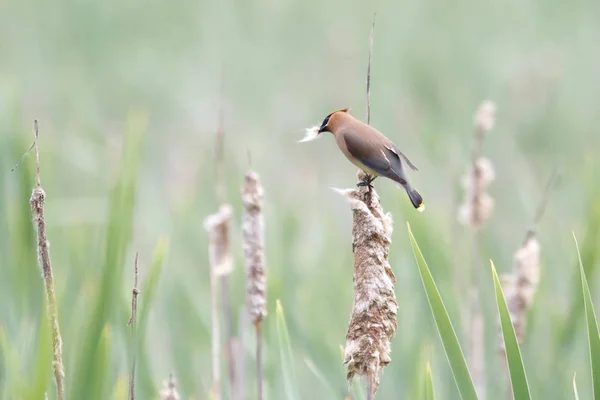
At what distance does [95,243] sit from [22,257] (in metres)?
0.68

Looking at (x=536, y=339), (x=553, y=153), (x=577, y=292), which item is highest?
(x=553, y=153)

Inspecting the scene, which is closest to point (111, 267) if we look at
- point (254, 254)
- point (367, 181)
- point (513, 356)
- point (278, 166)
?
point (254, 254)

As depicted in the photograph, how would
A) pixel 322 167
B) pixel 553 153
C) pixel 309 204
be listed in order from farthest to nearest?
pixel 322 167 → pixel 553 153 → pixel 309 204

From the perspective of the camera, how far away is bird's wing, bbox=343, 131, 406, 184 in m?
0.88

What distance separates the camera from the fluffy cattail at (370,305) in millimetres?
769

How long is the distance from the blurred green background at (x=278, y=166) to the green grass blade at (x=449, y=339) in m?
0.14

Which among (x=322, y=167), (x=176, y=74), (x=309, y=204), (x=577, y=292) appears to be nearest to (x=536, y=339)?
(x=577, y=292)

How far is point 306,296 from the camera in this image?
196 centimetres

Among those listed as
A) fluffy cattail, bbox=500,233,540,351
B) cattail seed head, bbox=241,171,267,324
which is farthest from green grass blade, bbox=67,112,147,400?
Result: fluffy cattail, bbox=500,233,540,351

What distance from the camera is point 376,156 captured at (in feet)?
2.90

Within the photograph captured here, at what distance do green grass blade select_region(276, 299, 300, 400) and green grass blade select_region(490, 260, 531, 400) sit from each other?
24 cm

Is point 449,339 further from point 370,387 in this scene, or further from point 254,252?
point 254,252

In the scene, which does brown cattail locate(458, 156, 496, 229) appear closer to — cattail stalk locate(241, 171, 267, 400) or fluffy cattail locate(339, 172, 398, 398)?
cattail stalk locate(241, 171, 267, 400)

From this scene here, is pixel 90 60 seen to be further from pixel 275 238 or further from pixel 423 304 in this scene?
pixel 423 304
